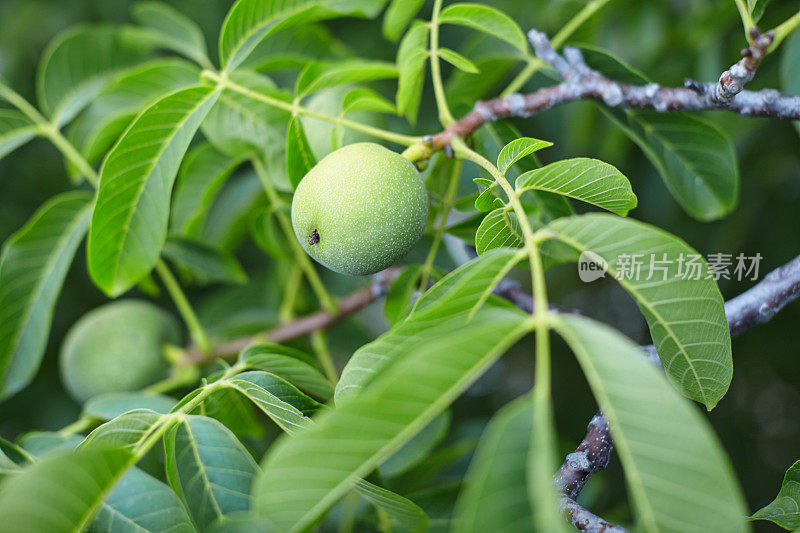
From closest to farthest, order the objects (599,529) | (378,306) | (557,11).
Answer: (599,529) → (557,11) → (378,306)

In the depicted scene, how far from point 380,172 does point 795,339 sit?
192cm

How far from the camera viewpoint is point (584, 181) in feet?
2.71

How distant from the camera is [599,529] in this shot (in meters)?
0.73

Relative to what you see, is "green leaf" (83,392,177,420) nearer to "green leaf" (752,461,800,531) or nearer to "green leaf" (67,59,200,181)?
"green leaf" (67,59,200,181)

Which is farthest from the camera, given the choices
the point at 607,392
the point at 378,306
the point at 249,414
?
the point at 378,306

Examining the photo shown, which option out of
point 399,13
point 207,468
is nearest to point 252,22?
point 399,13

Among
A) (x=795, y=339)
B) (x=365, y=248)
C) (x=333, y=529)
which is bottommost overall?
(x=333, y=529)

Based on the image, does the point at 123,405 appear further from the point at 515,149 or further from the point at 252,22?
the point at 515,149

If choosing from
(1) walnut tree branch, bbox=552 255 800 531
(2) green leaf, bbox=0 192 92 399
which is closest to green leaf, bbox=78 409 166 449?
(1) walnut tree branch, bbox=552 255 800 531

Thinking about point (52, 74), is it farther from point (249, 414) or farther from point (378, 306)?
Result: point (378, 306)

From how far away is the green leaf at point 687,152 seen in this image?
46.2 inches

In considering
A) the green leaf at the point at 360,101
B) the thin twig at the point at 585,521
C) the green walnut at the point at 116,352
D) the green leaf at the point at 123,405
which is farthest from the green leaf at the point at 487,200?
the green walnut at the point at 116,352

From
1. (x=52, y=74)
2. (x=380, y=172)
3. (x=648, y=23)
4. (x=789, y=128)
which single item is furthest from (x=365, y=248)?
(x=789, y=128)

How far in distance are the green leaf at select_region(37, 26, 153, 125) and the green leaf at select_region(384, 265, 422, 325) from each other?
0.87m
